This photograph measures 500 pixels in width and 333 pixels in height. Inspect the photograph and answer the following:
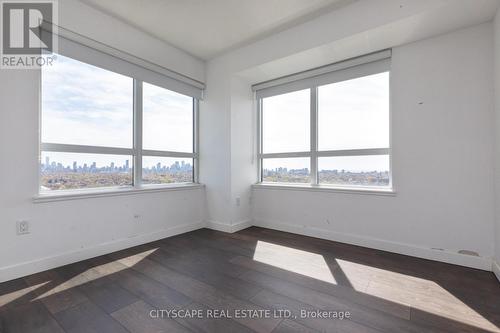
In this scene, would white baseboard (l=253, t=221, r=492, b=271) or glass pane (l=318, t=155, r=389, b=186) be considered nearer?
white baseboard (l=253, t=221, r=492, b=271)

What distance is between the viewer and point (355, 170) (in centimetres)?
304

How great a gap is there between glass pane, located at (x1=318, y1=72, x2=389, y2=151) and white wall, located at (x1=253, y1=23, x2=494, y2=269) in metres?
0.18

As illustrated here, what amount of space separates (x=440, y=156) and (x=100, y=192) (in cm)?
364

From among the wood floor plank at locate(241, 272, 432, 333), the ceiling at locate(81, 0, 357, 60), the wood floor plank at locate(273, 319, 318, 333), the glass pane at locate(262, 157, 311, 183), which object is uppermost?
the ceiling at locate(81, 0, 357, 60)

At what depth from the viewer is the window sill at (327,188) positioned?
274 centimetres

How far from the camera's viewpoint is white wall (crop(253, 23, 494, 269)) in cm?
224

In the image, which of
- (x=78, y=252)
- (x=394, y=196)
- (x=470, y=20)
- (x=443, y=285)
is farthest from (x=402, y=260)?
(x=78, y=252)

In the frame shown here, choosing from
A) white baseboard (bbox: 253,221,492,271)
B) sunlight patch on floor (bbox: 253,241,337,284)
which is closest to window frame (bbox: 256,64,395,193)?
white baseboard (bbox: 253,221,492,271)

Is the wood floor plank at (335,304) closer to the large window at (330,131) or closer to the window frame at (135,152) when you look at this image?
the large window at (330,131)

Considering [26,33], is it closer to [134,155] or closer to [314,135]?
[134,155]

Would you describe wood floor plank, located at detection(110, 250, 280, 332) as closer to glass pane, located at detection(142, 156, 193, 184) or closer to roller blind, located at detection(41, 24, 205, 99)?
glass pane, located at detection(142, 156, 193, 184)

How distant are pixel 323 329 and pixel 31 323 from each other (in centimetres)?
180

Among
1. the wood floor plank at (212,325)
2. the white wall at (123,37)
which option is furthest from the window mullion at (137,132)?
the wood floor plank at (212,325)

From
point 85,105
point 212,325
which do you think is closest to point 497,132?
point 212,325
